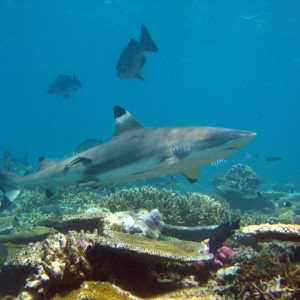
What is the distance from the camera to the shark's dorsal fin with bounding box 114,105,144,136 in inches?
276

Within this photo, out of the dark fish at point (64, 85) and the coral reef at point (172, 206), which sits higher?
the dark fish at point (64, 85)

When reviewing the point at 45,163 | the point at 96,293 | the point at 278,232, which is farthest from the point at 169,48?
the point at 96,293

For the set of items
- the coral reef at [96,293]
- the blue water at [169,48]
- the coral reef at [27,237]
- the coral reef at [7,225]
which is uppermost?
the blue water at [169,48]

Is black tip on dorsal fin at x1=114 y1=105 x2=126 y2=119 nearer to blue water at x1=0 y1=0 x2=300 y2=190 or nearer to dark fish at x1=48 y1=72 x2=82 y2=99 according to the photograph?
dark fish at x1=48 y1=72 x2=82 y2=99

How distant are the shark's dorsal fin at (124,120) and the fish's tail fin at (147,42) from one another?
9.50 ft

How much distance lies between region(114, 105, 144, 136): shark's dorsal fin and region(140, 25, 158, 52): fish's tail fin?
2.90 m

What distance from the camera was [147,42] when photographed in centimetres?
904

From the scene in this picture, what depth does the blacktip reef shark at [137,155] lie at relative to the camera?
638 cm

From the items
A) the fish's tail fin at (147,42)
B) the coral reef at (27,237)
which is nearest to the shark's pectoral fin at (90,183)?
the coral reef at (27,237)

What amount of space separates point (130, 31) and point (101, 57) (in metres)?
31.1

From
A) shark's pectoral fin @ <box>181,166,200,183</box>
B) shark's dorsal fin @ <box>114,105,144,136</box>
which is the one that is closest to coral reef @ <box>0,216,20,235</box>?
shark's dorsal fin @ <box>114,105,144,136</box>

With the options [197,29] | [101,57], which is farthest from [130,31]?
[101,57]

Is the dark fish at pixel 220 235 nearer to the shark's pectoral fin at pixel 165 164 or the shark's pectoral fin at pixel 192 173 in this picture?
the shark's pectoral fin at pixel 165 164

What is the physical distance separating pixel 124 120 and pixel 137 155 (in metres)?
0.98
